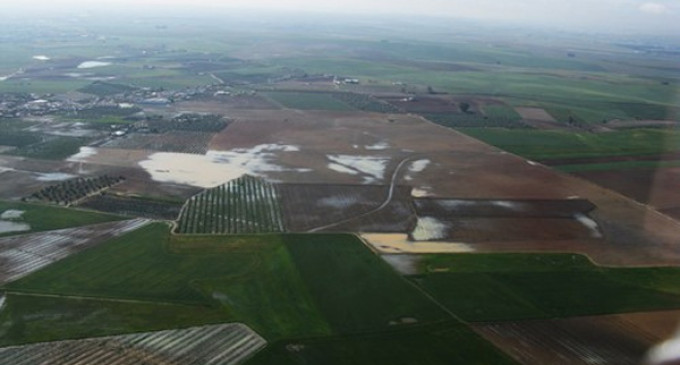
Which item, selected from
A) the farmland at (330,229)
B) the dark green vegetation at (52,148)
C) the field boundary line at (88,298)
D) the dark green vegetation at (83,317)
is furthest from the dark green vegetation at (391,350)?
the dark green vegetation at (52,148)

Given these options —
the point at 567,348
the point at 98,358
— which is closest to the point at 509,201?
the point at 567,348

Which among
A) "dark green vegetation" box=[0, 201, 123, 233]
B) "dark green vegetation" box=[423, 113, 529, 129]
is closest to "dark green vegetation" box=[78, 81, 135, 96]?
Result: "dark green vegetation" box=[423, 113, 529, 129]

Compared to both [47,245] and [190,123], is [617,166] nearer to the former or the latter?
[190,123]

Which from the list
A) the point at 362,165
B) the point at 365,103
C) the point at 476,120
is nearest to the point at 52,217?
the point at 362,165

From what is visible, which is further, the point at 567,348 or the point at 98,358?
the point at 567,348

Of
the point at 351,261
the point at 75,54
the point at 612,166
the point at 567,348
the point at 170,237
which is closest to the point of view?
the point at 567,348

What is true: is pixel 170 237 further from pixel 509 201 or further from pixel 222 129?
pixel 222 129
